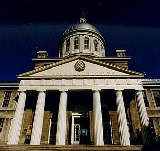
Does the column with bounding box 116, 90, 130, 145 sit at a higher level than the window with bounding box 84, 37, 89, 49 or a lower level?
lower

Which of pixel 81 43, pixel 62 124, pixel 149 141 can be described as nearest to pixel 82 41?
pixel 81 43

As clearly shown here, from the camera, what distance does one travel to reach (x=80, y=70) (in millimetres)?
Answer: 20297

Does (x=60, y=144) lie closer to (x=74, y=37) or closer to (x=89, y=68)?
(x=89, y=68)

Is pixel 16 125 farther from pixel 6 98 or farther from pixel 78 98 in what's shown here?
pixel 6 98

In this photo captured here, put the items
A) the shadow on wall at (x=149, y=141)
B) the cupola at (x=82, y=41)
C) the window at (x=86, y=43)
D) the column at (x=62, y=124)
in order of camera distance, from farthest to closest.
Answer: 1. the window at (x=86, y=43)
2. the cupola at (x=82, y=41)
3. the column at (x=62, y=124)
4. the shadow on wall at (x=149, y=141)

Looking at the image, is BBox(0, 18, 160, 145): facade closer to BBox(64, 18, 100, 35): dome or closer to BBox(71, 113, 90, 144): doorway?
BBox(71, 113, 90, 144): doorway

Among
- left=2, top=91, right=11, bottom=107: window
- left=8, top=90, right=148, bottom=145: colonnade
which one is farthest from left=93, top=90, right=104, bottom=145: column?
left=2, top=91, right=11, bottom=107: window

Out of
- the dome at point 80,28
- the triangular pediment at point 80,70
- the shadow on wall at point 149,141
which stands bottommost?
the shadow on wall at point 149,141

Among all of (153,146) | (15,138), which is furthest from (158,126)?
(15,138)

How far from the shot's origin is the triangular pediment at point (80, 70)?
1998 centimetres

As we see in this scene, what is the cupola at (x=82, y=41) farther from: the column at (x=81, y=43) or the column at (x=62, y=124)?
the column at (x=62, y=124)

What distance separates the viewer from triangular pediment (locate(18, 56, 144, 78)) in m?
20.0

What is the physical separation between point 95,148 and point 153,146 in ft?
16.4

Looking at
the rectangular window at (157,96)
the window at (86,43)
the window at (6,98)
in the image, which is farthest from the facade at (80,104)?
the window at (86,43)
